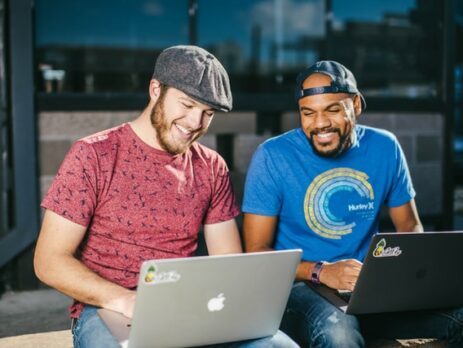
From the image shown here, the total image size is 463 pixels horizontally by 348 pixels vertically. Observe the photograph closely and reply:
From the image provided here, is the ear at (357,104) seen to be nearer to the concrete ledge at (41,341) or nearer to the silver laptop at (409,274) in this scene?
the silver laptop at (409,274)

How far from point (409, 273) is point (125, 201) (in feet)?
3.14

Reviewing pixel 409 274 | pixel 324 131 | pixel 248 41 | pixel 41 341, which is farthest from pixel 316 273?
pixel 248 41

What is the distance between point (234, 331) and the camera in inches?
74.0

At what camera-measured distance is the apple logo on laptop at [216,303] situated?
5.77 feet

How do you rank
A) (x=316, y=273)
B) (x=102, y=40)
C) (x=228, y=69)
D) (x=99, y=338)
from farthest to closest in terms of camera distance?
(x=228, y=69)
(x=102, y=40)
(x=316, y=273)
(x=99, y=338)

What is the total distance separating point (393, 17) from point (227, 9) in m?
1.29

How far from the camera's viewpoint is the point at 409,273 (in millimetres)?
2129

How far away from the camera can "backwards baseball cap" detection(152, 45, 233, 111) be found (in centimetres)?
217

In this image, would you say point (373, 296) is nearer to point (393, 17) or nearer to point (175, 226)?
point (175, 226)

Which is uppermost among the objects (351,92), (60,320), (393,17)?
→ (393,17)

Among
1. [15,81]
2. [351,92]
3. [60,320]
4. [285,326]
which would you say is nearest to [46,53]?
[15,81]

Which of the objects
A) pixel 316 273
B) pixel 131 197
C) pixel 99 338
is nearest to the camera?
pixel 99 338

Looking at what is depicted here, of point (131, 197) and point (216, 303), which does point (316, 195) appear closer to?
point (131, 197)

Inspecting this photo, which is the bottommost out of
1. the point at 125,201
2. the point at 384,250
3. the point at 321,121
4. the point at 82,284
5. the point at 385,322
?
→ the point at 385,322
